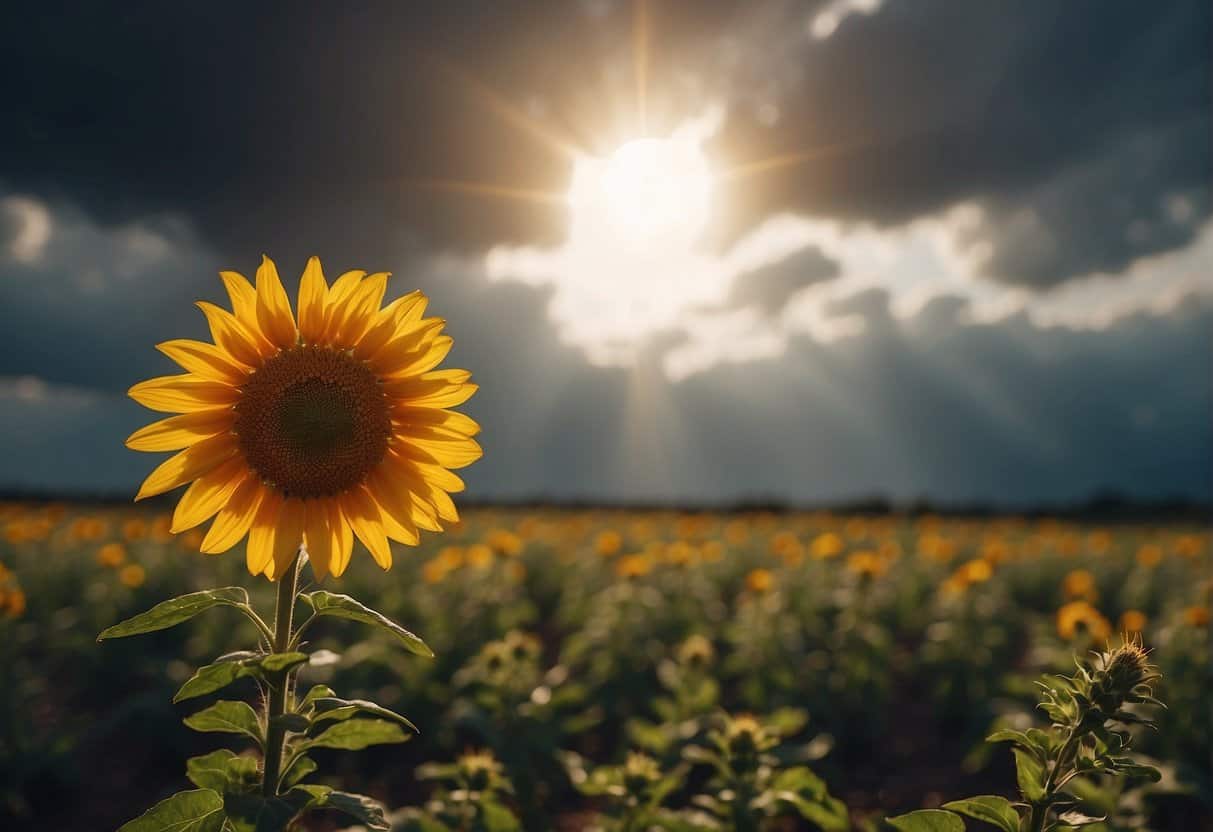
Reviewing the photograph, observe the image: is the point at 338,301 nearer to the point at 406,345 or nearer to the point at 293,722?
the point at 406,345

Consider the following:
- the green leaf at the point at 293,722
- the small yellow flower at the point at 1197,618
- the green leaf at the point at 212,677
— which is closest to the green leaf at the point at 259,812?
the green leaf at the point at 293,722

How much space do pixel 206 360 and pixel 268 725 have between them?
111 centimetres

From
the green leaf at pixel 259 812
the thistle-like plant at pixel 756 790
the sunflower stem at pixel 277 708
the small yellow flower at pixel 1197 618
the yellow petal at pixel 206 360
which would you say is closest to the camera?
the green leaf at pixel 259 812

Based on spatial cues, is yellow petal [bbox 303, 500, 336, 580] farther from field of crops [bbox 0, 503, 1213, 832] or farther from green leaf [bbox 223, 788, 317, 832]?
green leaf [bbox 223, 788, 317, 832]

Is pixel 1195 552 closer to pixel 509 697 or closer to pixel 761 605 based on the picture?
pixel 761 605

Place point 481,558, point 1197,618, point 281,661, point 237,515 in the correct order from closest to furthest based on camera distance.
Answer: point 281,661 < point 237,515 < point 1197,618 < point 481,558

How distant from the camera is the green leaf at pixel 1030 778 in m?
2.32

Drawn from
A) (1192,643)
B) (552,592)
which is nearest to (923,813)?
(1192,643)

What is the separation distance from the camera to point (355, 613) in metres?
2.15

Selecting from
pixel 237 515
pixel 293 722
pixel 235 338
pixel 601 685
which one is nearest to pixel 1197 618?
pixel 601 685

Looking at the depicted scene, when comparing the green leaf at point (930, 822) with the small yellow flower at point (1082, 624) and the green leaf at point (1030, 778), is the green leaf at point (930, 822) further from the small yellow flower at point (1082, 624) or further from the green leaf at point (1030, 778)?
the small yellow flower at point (1082, 624)

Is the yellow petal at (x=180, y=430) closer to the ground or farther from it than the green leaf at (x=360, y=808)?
farther from it

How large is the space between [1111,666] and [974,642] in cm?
634

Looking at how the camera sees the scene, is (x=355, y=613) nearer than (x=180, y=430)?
Yes
